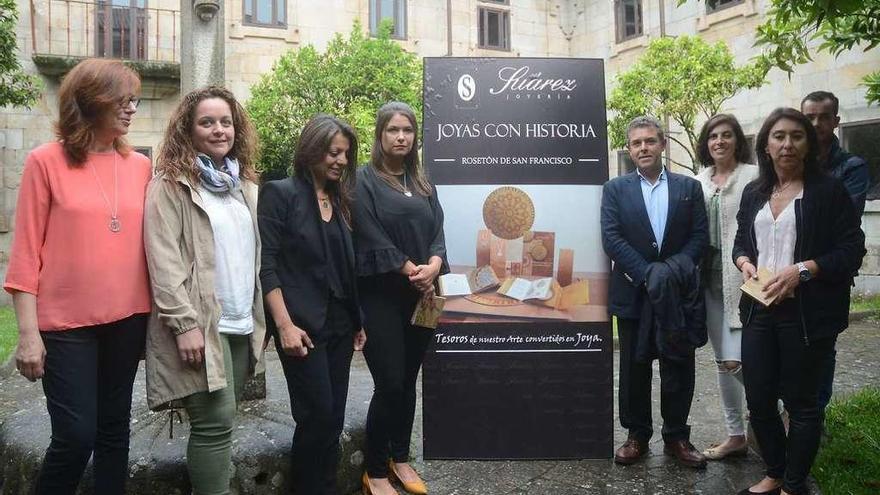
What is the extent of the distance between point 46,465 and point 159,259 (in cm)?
81

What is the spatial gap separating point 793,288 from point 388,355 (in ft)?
6.15

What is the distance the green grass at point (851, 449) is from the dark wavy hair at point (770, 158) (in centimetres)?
152

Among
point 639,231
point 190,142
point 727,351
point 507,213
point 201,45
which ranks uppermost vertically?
point 201,45

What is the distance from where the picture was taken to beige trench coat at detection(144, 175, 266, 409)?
8.08ft

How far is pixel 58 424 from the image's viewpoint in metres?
2.39

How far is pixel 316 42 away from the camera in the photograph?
49.7 ft

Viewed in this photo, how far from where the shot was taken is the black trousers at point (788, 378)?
3.21 meters

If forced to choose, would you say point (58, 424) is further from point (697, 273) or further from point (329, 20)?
point (329, 20)

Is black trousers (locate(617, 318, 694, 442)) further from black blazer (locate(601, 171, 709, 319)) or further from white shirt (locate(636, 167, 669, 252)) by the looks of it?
white shirt (locate(636, 167, 669, 252))

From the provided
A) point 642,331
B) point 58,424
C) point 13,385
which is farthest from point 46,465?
point 13,385

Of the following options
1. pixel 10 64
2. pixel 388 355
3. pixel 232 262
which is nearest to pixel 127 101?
pixel 232 262

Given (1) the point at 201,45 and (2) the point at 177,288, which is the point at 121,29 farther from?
(2) the point at 177,288

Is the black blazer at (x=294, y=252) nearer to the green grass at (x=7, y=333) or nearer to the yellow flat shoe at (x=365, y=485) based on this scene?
the yellow flat shoe at (x=365, y=485)

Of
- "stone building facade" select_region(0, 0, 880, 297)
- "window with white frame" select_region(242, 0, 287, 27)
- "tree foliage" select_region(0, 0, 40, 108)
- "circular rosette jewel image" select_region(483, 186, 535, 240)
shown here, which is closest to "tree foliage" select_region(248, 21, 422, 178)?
"stone building facade" select_region(0, 0, 880, 297)
